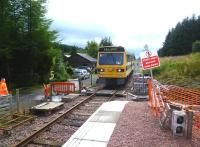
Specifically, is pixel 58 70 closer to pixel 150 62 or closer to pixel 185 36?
pixel 150 62

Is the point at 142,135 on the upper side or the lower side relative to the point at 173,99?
lower

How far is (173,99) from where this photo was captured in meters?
13.9

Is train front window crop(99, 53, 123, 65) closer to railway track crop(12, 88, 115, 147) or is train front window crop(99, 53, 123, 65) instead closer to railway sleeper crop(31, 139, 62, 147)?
railway track crop(12, 88, 115, 147)

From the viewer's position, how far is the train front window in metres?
23.2

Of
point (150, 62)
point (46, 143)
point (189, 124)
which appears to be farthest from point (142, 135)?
point (150, 62)

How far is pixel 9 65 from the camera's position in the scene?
1081 inches

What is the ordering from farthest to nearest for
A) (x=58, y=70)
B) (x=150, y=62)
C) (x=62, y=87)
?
1. (x=58, y=70)
2. (x=62, y=87)
3. (x=150, y=62)

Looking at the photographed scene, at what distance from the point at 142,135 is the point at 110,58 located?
15100 millimetres

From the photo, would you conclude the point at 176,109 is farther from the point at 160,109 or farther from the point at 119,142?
the point at 119,142

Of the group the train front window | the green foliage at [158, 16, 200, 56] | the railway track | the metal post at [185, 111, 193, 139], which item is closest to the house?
the green foliage at [158, 16, 200, 56]

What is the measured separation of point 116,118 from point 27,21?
1830 cm

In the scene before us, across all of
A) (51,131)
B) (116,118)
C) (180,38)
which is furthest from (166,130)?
(180,38)

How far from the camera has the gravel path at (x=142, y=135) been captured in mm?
7770

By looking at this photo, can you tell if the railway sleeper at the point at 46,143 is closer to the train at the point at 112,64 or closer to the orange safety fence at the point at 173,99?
the orange safety fence at the point at 173,99
